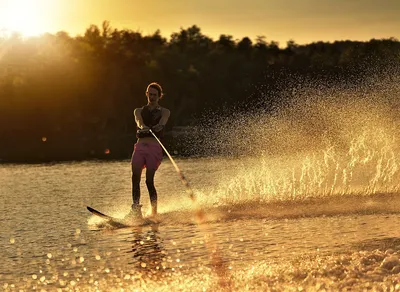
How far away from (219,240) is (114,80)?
75150 millimetres

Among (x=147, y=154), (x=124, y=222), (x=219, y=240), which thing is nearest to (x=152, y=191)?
(x=147, y=154)

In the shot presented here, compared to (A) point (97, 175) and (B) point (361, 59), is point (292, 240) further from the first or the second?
(B) point (361, 59)

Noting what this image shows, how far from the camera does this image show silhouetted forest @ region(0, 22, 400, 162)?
78.5 metres

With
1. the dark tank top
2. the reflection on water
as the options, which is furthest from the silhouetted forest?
the dark tank top

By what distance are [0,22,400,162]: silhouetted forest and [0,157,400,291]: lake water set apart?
144 ft

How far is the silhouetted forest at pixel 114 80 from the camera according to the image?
258 feet

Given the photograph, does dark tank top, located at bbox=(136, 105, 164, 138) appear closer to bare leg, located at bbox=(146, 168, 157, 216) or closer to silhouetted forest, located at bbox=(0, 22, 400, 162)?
bare leg, located at bbox=(146, 168, 157, 216)

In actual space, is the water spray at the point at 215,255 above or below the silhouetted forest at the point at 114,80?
below

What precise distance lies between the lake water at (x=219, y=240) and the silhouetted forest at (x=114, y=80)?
43.8 metres

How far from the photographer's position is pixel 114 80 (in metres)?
84.9

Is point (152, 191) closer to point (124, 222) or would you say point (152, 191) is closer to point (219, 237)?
point (124, 222)

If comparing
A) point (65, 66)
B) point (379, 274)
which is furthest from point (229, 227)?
point (65, 66)

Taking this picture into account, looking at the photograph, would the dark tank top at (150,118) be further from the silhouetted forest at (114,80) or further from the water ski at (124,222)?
the silhouetted forest at (114,80)

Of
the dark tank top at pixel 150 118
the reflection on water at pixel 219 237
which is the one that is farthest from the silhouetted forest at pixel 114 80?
the dark tank top at pixel 150 118
